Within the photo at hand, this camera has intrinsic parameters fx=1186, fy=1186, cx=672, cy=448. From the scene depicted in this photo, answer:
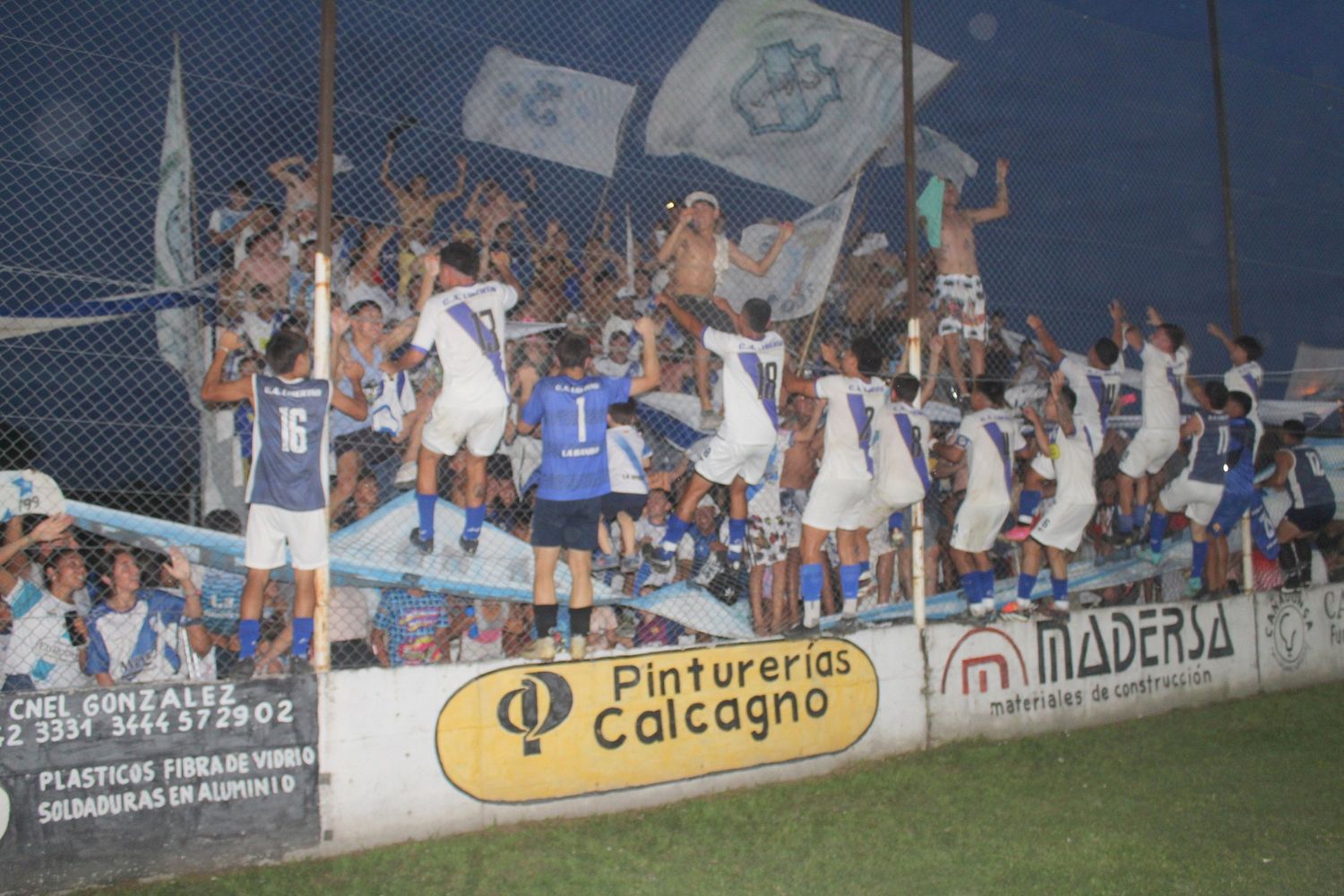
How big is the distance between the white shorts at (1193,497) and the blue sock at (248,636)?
7593mm

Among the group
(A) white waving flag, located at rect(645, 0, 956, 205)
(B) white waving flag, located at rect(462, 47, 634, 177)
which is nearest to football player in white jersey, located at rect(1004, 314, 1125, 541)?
(A) white waving flag, located at rect(645, 0, 956, 205)

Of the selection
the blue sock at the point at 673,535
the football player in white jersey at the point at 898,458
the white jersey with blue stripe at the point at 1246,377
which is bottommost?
the blue sock at the point at 673,535

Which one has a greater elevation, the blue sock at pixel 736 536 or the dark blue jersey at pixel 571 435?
the dark blue jersey at pixel 571 435

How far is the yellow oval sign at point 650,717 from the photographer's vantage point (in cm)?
652

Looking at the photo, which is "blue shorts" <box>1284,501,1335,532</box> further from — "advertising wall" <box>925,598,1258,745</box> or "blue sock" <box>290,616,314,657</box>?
"blue sock" <box>290,616,314,657</box>

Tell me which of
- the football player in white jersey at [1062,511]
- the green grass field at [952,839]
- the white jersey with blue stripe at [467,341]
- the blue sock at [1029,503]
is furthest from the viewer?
the blue sock at [1029,503]

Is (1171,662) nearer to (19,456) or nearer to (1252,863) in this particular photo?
(1252,863)

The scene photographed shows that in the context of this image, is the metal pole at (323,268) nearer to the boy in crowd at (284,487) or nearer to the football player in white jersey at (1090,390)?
the boy in crowd at (284,487)

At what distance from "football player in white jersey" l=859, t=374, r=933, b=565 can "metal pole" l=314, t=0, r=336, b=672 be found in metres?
3.84

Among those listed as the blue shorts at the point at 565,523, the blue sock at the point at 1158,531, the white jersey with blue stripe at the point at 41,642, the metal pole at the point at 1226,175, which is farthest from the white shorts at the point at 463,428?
the metal pole at the point at 1226,175

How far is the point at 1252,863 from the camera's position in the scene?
5.93 meters

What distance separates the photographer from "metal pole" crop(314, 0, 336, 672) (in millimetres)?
6156

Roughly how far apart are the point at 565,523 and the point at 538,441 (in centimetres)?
130

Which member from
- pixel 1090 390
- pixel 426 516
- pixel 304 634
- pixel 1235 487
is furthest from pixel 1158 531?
pixel 304 634
